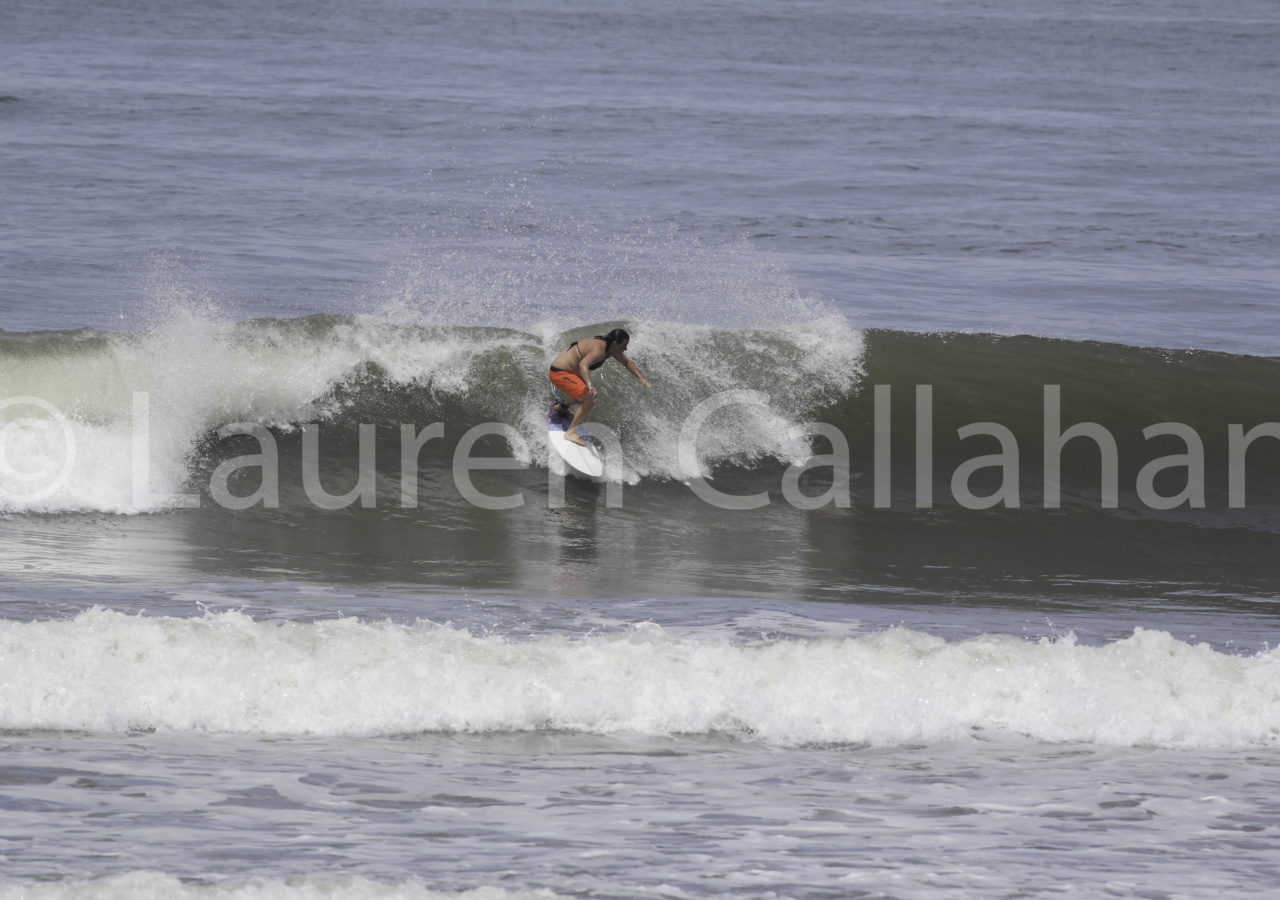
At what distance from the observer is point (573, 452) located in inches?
423

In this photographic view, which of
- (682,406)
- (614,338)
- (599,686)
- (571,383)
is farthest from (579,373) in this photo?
(599,686)

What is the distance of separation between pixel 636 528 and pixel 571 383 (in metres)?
1.51

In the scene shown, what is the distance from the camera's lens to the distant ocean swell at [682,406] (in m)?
10.6

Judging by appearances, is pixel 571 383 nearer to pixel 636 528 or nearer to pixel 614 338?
pixel 614 338

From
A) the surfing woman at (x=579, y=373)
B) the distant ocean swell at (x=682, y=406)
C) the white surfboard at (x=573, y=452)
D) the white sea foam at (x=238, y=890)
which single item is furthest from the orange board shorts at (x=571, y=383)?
the white sea foam at (x=238, y=890)

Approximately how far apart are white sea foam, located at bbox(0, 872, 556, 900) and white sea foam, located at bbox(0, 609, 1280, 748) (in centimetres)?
156

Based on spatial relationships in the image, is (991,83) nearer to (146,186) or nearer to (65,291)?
(146,186)

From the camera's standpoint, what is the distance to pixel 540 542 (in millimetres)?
9289

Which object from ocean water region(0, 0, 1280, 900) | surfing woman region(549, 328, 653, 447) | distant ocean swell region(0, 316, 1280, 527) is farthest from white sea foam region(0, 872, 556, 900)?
surfing woman region(549, 328, 653, 447)

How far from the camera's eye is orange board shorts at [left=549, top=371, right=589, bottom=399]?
418 inches

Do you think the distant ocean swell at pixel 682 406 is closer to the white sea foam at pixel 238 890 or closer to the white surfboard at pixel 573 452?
the white surfboard at pixel 573 452

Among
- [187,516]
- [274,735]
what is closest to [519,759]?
[274,735]

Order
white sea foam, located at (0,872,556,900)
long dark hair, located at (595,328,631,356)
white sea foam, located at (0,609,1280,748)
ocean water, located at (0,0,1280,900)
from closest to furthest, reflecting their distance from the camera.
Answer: white sea foam, located at (0,872,556,900) → ocean water, located at (0,0,1280,900) → white sea foam, located at (0,609,1280,748) → long dark hair, located at (595,328,631,356)

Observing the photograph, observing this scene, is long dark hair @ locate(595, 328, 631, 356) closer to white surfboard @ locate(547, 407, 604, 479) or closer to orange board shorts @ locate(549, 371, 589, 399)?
orange board shorts @ locate(549, 371, 589, 399)
